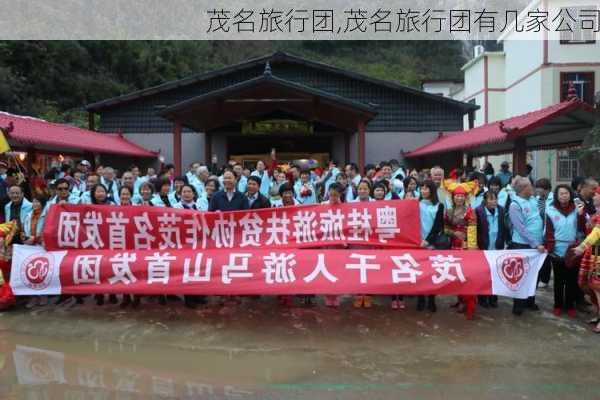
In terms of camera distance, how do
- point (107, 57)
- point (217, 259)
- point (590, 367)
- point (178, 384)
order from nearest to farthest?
point (178, 384)
point (590, 367)
point (217, 259)
point (107, 57)

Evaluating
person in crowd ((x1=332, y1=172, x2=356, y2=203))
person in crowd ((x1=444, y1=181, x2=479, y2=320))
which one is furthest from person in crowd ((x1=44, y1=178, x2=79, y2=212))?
→ person in crowd ((x1=444, y1=181, x2=479, y2=320))

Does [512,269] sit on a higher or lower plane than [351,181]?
lower

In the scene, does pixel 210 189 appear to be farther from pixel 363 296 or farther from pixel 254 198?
pixel 363 296

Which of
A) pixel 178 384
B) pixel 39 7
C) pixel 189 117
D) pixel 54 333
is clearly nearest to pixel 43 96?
pixel 39 7

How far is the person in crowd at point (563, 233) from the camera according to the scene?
575 centimetres

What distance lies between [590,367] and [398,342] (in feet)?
5.31

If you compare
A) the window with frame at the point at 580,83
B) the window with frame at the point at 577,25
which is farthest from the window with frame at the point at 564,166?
the window with frame at the point at 577,25

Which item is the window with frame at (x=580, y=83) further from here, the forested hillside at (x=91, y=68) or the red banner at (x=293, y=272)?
the forested hillside at (x=91, y=68)

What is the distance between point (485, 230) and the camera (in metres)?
6.00

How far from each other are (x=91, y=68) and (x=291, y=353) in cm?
2874

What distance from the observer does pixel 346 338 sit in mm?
5223

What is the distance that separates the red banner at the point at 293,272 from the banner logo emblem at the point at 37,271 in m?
0.02

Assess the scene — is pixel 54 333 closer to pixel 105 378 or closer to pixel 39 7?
pixel 105 378

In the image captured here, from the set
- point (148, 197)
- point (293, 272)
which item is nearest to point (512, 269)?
point (293, 272)
